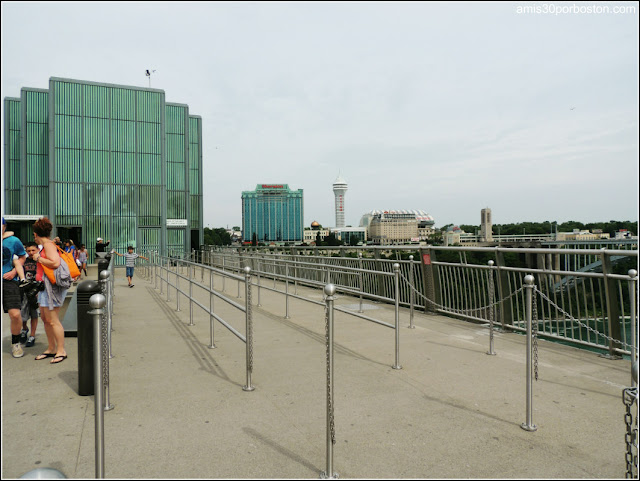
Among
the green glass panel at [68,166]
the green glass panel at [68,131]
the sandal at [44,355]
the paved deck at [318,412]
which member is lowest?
the paved deck at [318,412]

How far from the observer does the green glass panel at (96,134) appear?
3183cm

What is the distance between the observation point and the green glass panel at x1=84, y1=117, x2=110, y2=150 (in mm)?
31828

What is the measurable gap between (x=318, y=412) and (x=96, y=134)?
3334cm

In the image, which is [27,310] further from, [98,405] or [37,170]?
[37,170]

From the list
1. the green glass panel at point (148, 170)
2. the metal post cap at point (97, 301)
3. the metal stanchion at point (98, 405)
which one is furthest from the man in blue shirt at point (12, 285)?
the green glass panel at point (148, 170)

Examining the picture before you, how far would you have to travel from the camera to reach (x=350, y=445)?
3.58m

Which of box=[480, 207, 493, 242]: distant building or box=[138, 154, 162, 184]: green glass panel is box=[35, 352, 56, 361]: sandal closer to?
box=[138, 154, 162, 184]: green glass panel

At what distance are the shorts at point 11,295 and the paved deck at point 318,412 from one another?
0.75 m

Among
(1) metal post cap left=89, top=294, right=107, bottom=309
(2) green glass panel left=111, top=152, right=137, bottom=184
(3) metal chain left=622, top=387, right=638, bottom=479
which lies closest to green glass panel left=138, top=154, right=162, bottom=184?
(2) green glass panel left=111, top=152, right=137, bottom=184

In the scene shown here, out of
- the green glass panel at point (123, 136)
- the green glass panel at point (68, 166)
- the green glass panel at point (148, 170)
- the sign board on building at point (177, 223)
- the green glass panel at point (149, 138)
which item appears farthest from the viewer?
the sign board on building at point (177, 223)

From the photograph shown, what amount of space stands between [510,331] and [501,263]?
1209mm

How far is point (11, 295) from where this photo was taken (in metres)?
6.18

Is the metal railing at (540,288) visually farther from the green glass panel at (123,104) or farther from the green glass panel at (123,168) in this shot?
the green glass panel at (123,104)

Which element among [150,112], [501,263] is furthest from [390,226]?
[501,263]
